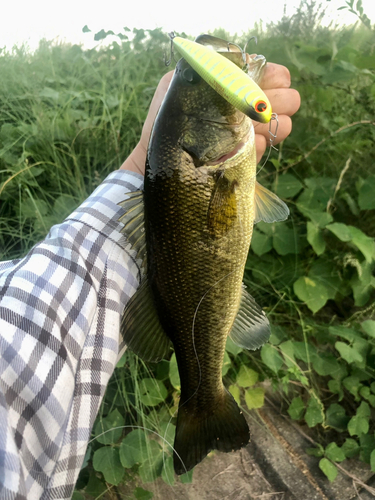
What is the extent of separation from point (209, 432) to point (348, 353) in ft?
2.83

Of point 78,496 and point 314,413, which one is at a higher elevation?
point 314,413

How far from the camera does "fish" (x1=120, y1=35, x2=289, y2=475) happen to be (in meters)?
1.03

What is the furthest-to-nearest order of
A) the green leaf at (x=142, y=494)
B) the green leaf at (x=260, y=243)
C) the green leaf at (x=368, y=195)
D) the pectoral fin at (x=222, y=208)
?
the green leaf at (x=260, y=243)
the green leaf at (x=368, y=195)
the green leaf at (x=142, y=494)
the pectoral fin at (x=222, y=208)

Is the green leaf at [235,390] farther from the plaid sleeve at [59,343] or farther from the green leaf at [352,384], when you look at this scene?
the plaid sleeve at [59,343]

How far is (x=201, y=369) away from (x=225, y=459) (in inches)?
34.6

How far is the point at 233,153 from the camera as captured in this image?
41.7 inches

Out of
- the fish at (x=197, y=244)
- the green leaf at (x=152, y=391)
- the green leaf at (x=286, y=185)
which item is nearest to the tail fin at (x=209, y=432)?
the fish at (x=197, y=244)

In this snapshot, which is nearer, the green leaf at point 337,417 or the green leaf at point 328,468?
the green leaf at point 328,468

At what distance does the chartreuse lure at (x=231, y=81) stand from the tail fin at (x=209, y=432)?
1.03m

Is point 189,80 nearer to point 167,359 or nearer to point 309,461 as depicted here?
point 167,359

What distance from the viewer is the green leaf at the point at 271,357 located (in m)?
1.73

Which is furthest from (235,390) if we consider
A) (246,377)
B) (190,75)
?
(190,75)

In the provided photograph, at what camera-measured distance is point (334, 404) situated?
1.84 metres

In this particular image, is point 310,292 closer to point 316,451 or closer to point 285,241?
point 285,241
